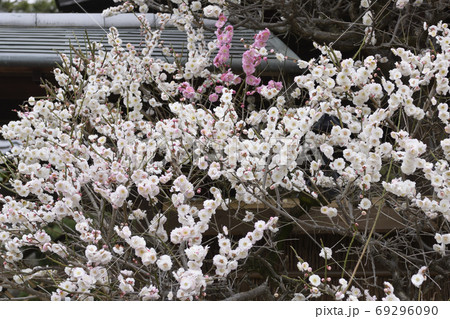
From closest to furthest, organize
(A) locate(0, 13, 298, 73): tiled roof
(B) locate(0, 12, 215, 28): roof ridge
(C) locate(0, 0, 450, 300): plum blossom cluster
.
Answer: (C) locate(0, 0, 450, 300): plum blossom cluster → (A) locate(0, 13, 298, 73): tiled roof → (B) locate(0, 12, 215, 28): roof ridge

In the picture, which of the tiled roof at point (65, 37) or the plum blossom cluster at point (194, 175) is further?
the tiled roof at point (65, 37)

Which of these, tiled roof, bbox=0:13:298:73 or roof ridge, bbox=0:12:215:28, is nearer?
tiled roof, bbox=0:13:298:73

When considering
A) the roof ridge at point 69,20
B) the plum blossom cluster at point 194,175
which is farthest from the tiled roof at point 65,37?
the plum blossom cluster at point 194,175

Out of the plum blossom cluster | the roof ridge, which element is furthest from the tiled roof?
the plum blossom cluster

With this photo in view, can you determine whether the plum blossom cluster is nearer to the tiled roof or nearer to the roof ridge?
the tiled roof

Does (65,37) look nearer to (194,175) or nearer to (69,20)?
(69,20)

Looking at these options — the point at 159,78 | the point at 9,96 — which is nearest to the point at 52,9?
the point at 9,96

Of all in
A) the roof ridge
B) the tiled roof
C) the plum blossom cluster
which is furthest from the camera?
the roof ridge

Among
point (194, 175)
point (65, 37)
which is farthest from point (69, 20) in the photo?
point (194, 175)

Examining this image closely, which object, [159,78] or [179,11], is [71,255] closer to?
[159,78]

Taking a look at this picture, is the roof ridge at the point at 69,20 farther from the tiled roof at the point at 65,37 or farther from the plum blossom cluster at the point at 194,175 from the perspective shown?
the plum blossom cluster at the point at 194,175

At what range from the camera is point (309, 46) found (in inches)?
196

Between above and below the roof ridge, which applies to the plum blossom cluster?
below

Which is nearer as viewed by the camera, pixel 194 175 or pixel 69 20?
pixel 194 175
